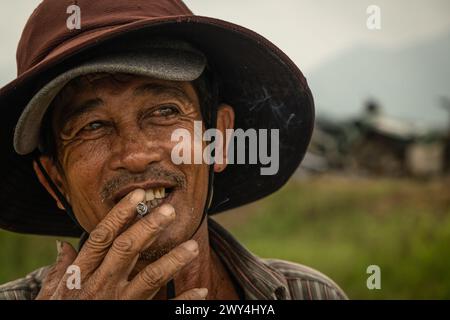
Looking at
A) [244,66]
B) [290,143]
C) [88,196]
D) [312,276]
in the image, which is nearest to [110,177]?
[88,196]

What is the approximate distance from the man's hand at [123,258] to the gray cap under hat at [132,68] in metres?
0.41

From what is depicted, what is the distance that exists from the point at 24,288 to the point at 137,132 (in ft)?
2.93

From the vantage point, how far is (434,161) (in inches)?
433

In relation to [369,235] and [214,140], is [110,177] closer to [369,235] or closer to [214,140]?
[214,140]

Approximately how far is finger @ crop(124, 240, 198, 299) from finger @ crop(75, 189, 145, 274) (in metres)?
0.13

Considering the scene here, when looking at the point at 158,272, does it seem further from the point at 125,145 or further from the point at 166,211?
the point at 125,145

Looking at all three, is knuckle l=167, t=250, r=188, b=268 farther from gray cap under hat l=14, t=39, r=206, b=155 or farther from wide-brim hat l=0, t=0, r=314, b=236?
wide-brim hat l=0, t=0, r=314, b=236

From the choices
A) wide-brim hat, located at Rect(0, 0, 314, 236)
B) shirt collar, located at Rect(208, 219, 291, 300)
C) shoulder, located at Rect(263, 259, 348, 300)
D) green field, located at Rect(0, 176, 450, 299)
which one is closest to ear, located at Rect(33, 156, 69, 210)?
wide-brim hat, located at Rect(0, 0, 314, 236)

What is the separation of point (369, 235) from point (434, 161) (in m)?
3.88

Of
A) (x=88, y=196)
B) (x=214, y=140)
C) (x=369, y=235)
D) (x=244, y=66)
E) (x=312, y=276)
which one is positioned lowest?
(x=369, y=235)

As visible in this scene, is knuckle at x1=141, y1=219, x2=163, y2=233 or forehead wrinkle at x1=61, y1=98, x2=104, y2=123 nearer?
knuckle at x1=141, y1=219, x2=163, y2=233

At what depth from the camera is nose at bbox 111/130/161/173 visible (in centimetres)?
229

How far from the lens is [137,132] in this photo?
92.0 inches

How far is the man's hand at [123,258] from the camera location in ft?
6.76
